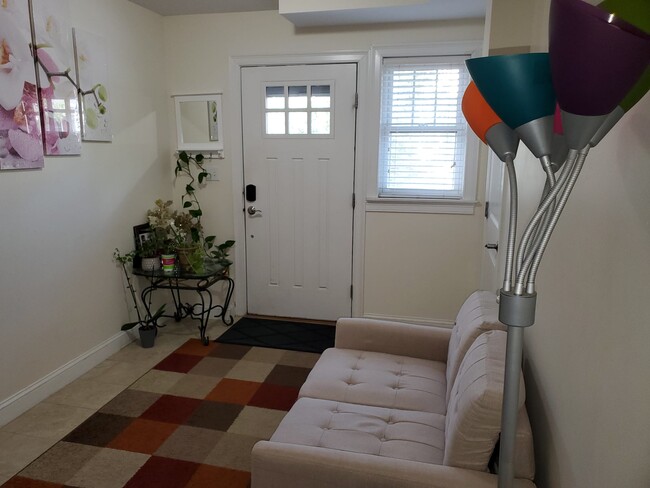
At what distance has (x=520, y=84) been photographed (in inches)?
30.0

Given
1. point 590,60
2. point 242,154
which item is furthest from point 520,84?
point 242,154

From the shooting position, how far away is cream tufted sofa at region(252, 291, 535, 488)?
1.32 meters

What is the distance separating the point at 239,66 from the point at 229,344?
2161 millimetres

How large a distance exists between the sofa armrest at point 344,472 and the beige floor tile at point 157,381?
1.59 m

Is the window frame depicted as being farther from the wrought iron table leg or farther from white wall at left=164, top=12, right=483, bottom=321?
the wrought iron table leg

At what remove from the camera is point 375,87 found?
3.46 meters

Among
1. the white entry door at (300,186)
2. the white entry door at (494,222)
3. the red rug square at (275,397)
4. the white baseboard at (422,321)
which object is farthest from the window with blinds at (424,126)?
the red rug square at (275,397)

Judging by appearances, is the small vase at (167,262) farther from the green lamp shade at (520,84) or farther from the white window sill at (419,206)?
the green lamp shade at (520,84)

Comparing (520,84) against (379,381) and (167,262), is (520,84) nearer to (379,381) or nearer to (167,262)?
(379,381)

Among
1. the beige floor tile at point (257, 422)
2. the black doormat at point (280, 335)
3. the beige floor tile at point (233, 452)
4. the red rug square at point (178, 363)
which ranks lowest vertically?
the beige floor tile at point (233, 452)

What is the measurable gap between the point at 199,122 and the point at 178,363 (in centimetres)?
191

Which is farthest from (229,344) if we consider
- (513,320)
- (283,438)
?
(513,320)

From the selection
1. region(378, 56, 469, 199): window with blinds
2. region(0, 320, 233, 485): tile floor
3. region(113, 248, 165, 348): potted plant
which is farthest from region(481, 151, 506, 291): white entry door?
region(113, 248, 165, 348): potted plant

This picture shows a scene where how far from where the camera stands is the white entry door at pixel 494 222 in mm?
2340
